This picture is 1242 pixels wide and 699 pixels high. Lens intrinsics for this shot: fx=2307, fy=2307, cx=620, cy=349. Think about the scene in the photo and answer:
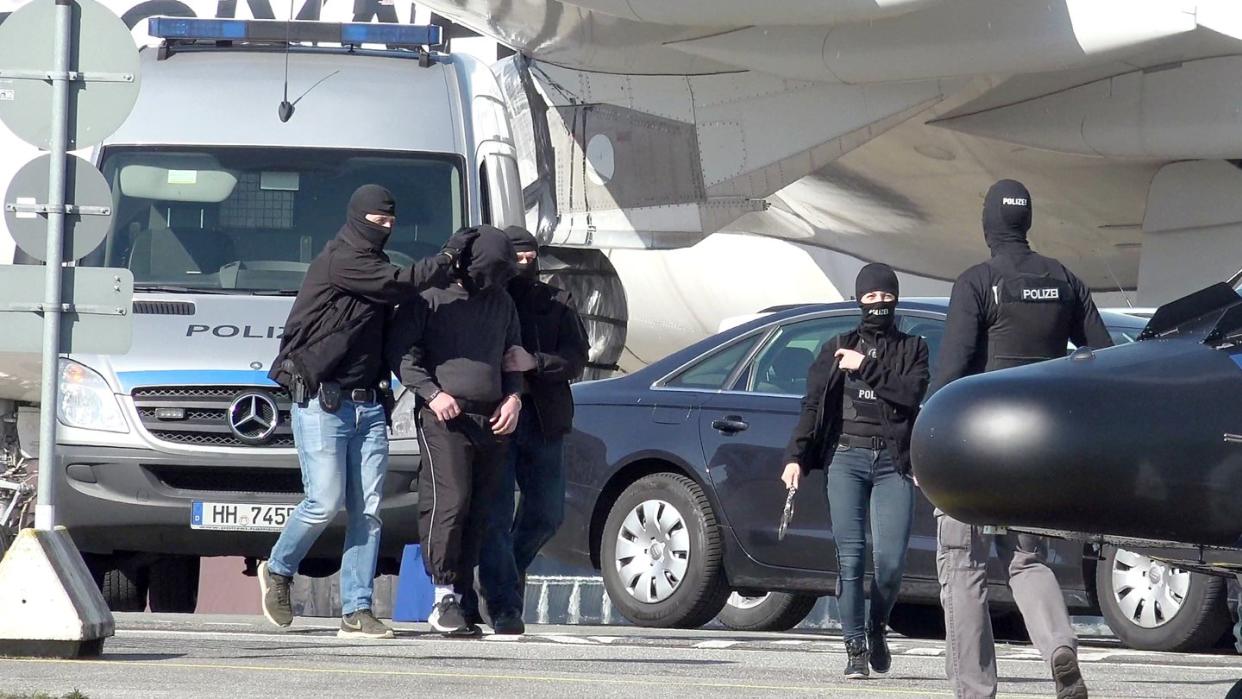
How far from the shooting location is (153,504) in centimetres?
1041

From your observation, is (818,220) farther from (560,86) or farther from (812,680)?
(812,680)

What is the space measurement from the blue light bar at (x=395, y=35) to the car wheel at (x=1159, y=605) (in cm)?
467

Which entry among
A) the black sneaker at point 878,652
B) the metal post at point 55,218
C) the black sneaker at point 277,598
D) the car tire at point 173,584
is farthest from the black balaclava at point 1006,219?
the car tire at point 173,584

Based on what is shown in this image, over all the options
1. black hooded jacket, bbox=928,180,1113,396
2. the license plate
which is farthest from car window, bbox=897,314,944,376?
black hooded jacket, bbox=928,180,1113,396

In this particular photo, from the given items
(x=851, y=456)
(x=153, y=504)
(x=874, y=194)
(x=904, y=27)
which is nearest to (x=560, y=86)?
(x=904, y=27)

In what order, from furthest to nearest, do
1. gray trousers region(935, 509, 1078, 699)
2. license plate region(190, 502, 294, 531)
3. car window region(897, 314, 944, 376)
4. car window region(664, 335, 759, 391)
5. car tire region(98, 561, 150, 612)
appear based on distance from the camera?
car tire region(98, 561, 150, 612) < car window region(664, 335, 759, 391) < license plate region(190, 502, 294, 531) < car window region(897, 314, 944, 376) < gray trousers region(935, 509, 1078, 699)

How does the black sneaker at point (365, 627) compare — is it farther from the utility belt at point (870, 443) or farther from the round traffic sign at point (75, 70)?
the round traffic sign at point (75, 70)

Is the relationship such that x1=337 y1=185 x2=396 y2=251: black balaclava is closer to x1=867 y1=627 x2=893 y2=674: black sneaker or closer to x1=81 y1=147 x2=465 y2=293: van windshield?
x1=81 y1=147 x2=465 y2=293: van windshield

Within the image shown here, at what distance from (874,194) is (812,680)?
504 inches

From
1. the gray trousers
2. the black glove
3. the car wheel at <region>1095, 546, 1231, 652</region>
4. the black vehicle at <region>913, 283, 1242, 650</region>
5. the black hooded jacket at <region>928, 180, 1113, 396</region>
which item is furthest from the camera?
the car wheel at <region>1095, 546, 1231, 652</region>

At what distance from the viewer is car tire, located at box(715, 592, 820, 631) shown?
11.6 meters

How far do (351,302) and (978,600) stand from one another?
10.7 ft

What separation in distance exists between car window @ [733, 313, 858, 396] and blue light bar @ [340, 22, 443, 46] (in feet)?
8.89

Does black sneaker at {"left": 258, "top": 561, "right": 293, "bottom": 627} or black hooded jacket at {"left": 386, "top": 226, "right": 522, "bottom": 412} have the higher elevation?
black hooded jacket at {"left": 386, "top": 226, "right": 522, "bottom": 412}
